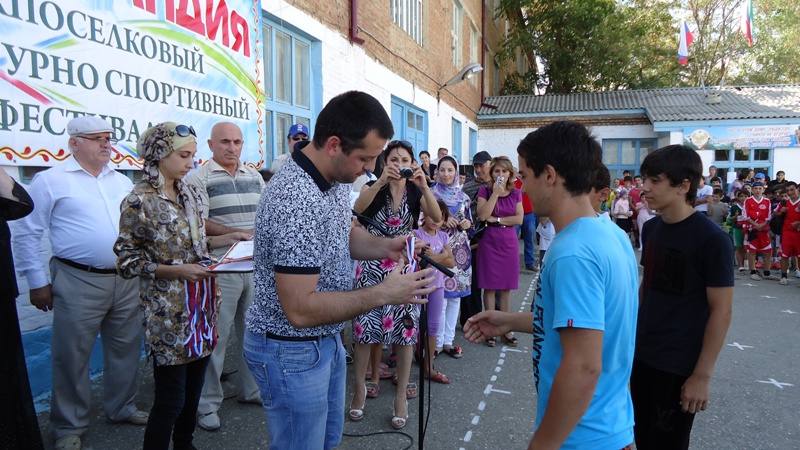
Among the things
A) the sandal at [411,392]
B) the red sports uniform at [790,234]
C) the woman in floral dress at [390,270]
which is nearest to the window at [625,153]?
the red sports uniform at [790,234]

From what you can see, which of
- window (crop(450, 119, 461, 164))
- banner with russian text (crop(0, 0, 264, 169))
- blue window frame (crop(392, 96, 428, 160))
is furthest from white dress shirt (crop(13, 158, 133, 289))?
window (crop(450, 119, 461, 164))

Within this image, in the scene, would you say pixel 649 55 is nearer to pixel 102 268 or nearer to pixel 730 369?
pixel 730 369

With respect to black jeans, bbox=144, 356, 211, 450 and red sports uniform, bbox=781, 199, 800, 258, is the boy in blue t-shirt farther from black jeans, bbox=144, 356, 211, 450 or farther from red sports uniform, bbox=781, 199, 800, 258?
red sports uniform, bbox=781, 199, 800, 258

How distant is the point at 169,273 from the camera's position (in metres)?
2.53

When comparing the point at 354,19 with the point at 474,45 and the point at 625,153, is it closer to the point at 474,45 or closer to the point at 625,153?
the point at 474,45

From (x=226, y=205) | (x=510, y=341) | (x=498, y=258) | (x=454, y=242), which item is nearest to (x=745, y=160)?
(x=498, y=258)

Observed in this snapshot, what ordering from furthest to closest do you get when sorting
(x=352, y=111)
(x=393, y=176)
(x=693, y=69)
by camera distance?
1. (x=693, y=69)
2. (x=393, y=176)
3. (x=352, y=111)

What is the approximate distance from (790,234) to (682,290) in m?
8.45

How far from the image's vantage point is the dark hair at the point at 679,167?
7.52 ft

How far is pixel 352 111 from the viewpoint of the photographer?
5.76 ft

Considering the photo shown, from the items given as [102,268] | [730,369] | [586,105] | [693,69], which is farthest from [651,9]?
[102,268]

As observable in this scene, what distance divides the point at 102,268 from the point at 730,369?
5.19 m

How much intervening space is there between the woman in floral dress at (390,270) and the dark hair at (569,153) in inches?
80.6

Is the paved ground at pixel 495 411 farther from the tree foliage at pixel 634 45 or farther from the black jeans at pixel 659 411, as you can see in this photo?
the tree foliage at pixel 634 45
